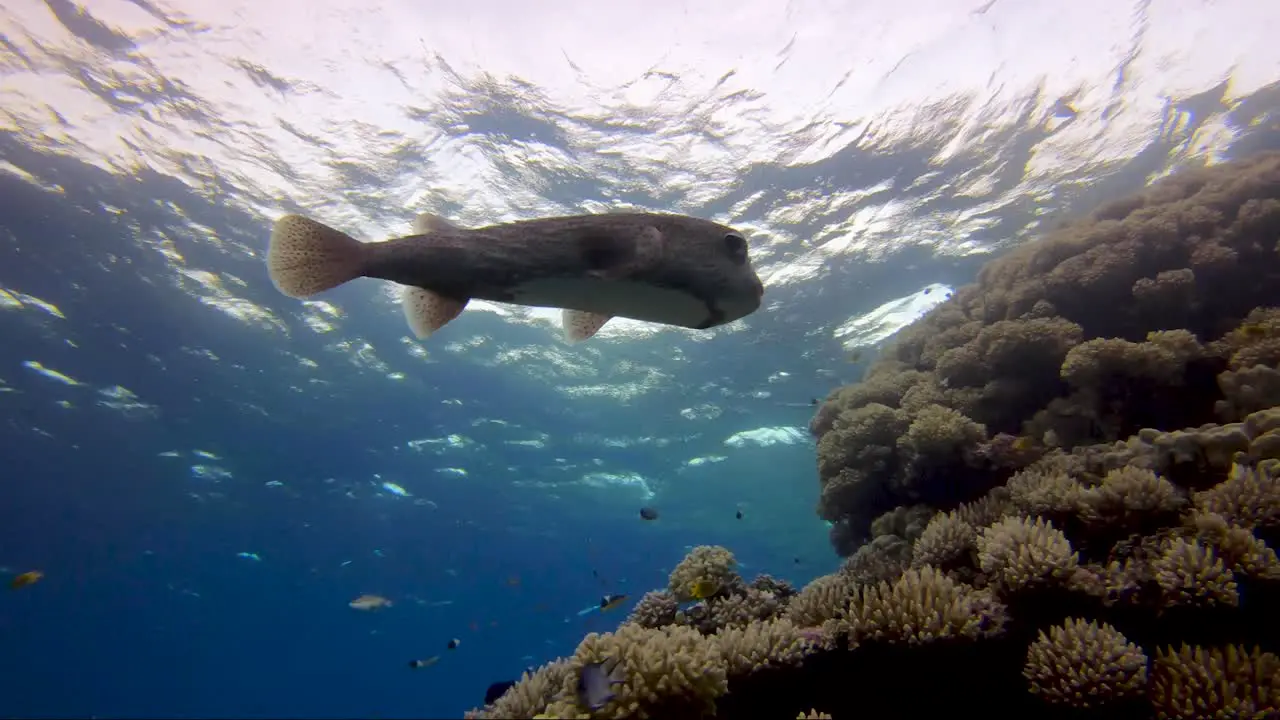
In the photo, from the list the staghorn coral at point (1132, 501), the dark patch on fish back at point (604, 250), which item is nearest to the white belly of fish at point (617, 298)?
the dark patch on fish back at point (604, 250)

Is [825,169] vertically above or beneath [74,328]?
beneath

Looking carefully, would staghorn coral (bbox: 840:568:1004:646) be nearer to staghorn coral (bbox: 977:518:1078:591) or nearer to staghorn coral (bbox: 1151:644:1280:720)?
staghorn coral (bbox: 977:518:1078:591)

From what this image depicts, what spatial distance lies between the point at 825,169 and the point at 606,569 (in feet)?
159

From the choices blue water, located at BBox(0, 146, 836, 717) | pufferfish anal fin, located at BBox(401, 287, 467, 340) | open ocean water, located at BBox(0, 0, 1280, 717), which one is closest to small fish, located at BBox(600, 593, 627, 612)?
open ocean water, located at BBox(0, 0, 1280, 717)

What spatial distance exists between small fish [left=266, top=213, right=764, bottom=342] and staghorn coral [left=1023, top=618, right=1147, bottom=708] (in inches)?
118

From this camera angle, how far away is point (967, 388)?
7.97 meters

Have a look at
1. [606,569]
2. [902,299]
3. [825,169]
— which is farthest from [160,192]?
[606,569]

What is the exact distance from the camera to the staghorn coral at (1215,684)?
3.10m

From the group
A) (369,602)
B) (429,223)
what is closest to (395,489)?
(369,602)

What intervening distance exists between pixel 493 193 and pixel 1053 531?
1297cm

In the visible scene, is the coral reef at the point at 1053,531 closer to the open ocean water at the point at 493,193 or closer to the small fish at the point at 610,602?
the open ocean water at the point at 493,193

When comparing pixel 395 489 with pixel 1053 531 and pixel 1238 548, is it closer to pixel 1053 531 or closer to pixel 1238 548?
pixel 1053 531

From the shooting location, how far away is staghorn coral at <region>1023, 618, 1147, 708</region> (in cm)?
329

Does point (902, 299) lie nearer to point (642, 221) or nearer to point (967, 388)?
point (967, 388)
